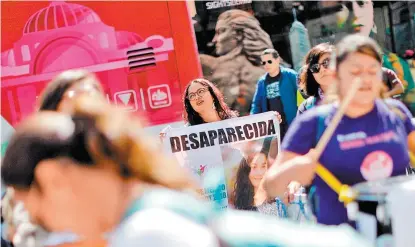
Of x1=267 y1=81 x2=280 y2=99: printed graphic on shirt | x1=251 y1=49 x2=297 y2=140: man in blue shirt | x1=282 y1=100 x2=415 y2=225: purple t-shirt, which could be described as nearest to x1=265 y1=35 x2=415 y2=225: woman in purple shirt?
x1=282 y1=100 x2=415 y2=225: purple t-shirt

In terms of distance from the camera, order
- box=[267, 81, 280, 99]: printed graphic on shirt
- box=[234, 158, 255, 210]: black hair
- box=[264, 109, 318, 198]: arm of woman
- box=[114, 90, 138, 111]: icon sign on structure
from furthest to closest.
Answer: box=[267, 81, 280, 99]: printed graphic on shirt, box=[114, 90, 138, 111]: icon sign on structure, box=[234, 158, 255, 210]: black hair, box=[264, 109, 318, 198]: arm of woman

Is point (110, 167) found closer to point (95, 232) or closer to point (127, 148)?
point (127, 148)

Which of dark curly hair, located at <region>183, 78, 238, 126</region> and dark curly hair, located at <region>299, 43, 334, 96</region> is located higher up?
dark curly hair, located at <region>299, 43, 334, 96</region>

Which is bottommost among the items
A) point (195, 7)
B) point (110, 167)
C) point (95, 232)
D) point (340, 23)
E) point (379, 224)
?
point (379, 224)

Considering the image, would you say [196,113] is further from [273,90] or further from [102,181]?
[102,181]

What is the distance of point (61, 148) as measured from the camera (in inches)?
43.7

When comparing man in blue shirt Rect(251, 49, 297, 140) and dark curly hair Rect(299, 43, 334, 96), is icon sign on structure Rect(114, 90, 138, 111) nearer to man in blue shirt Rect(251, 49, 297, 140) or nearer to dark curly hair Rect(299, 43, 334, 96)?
man in blue shirt Rect(251, 49, 297, 140)

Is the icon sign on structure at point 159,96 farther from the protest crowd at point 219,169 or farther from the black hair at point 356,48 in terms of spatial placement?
the black hair at point 356,48

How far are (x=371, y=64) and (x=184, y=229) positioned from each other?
48.6 inches

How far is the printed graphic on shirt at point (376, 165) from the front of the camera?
192 centimetres

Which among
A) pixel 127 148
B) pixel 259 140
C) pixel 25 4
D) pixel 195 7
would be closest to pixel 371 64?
pixel 127 148

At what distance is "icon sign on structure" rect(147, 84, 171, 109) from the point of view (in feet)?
13.4

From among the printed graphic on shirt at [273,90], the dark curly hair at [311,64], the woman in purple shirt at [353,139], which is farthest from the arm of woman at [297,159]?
the printed graphic on shirt at [273,90]

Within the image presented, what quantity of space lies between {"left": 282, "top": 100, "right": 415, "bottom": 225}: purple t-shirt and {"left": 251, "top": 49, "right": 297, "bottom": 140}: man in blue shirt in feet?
6.79
